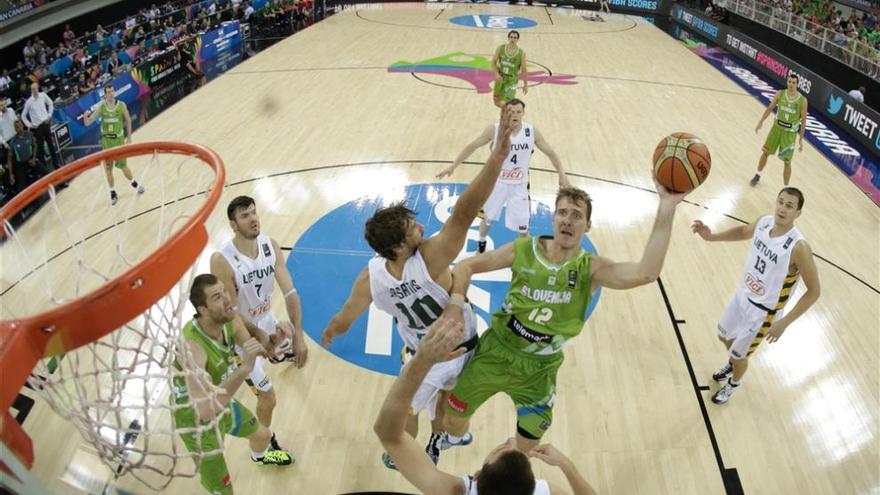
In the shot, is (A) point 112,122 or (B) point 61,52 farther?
(B) point 61,52

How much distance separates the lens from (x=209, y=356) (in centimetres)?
355

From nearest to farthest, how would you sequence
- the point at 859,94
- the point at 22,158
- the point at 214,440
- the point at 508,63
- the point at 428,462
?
1. the point at 428,462
2. the point at 214,440
3. the point at 22,158
4. the point at 508,63
5. the point at 859,94

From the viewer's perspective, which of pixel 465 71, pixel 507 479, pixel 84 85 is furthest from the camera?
pixel 465 71

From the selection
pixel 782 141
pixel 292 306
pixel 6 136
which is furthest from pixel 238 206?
pixel 782 141

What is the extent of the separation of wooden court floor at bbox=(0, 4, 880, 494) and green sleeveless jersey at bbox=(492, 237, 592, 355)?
4.51 feet

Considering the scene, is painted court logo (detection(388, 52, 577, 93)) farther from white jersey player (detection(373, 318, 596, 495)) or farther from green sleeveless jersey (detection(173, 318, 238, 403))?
white jersey player (detection(373, 318, 596, 495))

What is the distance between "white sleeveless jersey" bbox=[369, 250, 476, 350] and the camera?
3.31 meters

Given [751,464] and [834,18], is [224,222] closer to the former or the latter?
[751,464]

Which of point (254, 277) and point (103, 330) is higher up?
point (103, 330)

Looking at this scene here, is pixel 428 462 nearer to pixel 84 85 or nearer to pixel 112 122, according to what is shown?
pixel 112 122

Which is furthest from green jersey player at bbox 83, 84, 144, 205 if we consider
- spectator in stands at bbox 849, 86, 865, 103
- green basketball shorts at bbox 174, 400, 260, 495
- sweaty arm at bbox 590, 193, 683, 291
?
spectator in stands at bbox 849, 86, 865, 103

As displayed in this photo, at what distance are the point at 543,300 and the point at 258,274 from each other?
2.23 m

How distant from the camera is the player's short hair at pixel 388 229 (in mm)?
3137

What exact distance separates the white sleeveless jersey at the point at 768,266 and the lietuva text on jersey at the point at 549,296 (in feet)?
6.98
